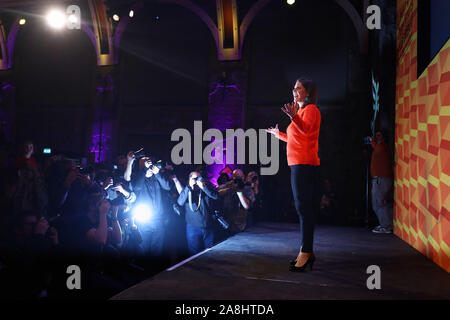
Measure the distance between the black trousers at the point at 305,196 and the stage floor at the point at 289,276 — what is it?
311mm

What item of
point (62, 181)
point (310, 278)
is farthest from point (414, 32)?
point (62, 181)

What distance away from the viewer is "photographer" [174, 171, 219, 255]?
475cm

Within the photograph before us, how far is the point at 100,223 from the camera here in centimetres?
343

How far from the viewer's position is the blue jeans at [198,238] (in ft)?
15.6

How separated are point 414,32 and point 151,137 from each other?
22.6 ft

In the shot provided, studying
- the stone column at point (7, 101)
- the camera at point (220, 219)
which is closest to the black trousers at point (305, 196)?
the camera at point (220, 219)

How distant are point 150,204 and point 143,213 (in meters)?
0.15

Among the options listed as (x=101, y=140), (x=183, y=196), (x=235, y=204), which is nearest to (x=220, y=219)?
(x=183, y=196)

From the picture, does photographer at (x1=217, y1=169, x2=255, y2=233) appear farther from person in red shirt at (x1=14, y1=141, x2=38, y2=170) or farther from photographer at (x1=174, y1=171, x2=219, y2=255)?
person in red shirt at (x1=14, y1=141, x2=38, y2=170)

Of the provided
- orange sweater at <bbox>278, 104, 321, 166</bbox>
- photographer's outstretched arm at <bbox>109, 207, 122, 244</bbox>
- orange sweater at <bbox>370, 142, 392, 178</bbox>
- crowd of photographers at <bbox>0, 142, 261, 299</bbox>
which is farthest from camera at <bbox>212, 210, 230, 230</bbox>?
orange sweater at <bbox>370, 142, 392, 178</bbox>

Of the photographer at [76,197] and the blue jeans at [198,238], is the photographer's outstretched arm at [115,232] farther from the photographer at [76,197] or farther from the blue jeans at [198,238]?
the blue jeans at [198,238]

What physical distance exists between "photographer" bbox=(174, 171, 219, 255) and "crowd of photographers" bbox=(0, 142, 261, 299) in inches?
0.5

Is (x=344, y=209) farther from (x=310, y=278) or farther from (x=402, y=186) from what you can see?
(x=310, y=278)
